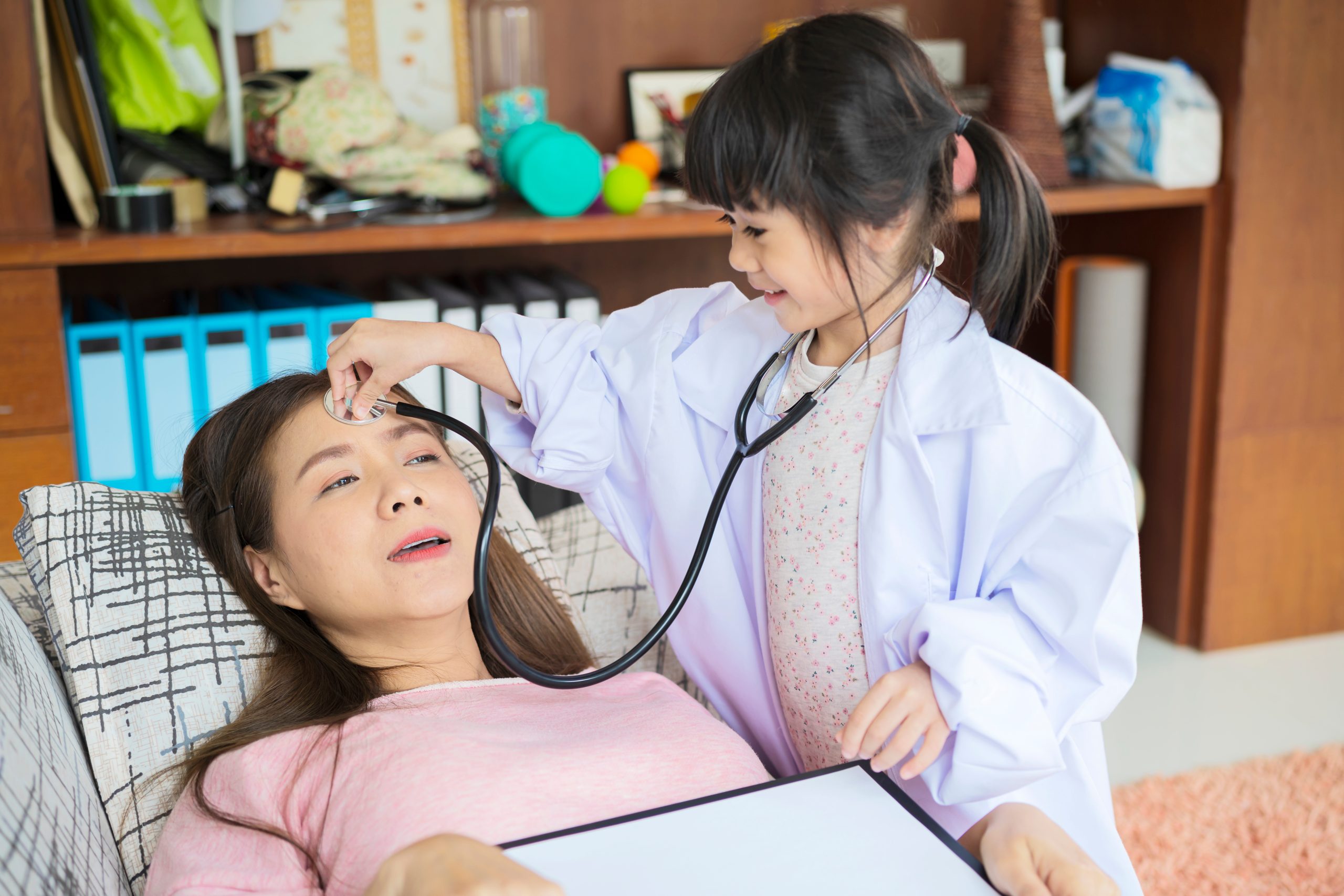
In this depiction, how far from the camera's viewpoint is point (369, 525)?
43.1 inches

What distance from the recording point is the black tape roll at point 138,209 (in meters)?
1.79

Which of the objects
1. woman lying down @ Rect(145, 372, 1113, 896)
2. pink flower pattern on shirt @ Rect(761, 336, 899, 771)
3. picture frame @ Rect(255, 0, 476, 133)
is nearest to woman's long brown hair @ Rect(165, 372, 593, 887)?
woman lying down @ Rect(145, 372, 1113, 896)

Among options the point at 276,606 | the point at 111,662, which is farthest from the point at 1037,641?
the point at 111,662

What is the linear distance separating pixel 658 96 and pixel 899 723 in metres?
1.65

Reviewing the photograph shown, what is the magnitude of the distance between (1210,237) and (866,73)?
61.4 inches

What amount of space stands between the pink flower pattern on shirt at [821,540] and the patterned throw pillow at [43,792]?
2.03 feet

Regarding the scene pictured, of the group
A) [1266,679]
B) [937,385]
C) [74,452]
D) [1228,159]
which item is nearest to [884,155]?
[937,385]

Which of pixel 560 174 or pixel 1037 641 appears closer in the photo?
pixel 1037 641

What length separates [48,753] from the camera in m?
0.94

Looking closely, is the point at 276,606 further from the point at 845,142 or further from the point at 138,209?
the point at 138,209

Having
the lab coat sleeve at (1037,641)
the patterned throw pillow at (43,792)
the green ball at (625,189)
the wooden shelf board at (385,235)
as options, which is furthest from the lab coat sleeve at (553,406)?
the green ball at (625,189)

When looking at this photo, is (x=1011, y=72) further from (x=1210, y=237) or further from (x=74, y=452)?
(x=74, y=452)

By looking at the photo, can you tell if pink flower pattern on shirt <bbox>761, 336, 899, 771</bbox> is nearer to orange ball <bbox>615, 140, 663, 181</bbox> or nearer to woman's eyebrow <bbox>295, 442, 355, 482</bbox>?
woman's eyebrow <bbox>295, 442, 355, 482</bbox>

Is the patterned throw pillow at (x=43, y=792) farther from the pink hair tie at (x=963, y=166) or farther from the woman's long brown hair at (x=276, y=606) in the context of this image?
the pink hair tie at (x=963, y=166)
